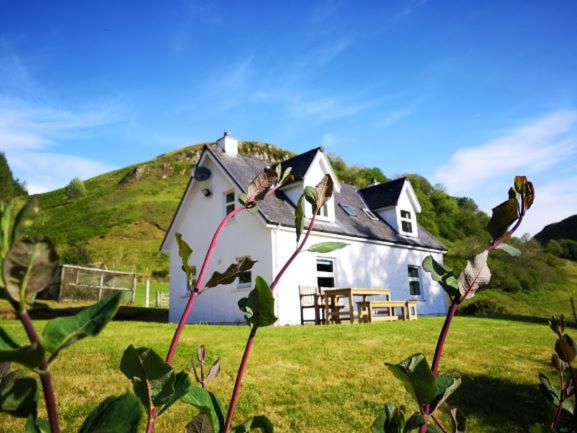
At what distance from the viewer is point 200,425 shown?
0.88m

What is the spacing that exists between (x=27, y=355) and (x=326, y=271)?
53.0ft

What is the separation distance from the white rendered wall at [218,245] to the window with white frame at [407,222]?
886cm

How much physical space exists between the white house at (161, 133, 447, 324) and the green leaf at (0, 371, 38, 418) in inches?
512

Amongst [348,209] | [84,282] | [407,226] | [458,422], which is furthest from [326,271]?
[458,422]

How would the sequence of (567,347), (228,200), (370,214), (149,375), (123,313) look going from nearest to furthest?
(149,375) < (567,347) < (228,200) < (123,313) < (370,214)

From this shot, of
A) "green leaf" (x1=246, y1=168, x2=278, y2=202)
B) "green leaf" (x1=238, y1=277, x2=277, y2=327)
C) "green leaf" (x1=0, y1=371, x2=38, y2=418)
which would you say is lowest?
"green leaf" (x1=0, y1=371, x2=38, y2=418)

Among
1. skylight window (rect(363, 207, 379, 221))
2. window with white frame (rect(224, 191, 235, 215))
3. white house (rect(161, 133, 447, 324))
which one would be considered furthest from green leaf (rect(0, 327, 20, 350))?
skylight window (rect(363, 207, 379, 221))

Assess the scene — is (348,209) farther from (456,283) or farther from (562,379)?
(456,283)

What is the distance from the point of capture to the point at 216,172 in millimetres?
17375

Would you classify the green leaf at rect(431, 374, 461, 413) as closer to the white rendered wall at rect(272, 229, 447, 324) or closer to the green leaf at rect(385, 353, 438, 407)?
the green leaf at rect(385, 353, 438, 407)

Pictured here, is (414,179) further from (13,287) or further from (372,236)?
(13,287)

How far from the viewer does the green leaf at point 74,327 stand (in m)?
0.55

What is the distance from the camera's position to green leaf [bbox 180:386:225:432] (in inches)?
33.3

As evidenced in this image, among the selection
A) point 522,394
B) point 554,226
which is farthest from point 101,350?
point 554,226
